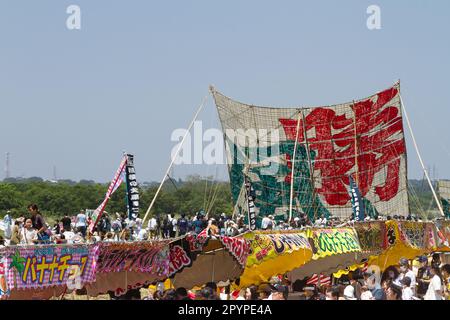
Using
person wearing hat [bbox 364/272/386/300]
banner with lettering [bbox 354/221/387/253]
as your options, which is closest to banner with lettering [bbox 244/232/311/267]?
person wearing hat [bbox 364/272/386/300]

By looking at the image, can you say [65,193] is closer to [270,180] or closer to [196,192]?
[196,192]

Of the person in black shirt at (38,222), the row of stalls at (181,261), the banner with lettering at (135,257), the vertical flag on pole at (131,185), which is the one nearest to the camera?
the row of stalls at (181,261)

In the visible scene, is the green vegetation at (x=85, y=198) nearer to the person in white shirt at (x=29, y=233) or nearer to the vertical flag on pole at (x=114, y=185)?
the vertical flag on pole at (x=114, y=185)

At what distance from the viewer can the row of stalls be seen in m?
12.8

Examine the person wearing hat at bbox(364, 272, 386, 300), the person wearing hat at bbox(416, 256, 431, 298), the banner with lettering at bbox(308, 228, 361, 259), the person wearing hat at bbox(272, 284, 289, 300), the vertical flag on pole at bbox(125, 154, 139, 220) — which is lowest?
the person wearing hat at bbox(416, 256, 431, 298)

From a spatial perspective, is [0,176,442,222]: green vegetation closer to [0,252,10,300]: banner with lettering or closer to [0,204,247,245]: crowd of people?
[0,204,247,245]: crowd of people

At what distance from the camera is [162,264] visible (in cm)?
1471

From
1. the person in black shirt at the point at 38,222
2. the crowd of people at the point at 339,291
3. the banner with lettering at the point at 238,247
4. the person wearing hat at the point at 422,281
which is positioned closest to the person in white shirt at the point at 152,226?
the person wearing hat at the point at 422,281

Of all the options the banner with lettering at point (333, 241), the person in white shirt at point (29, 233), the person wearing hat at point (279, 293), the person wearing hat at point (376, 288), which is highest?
the person in white shirt at point (29, 233)

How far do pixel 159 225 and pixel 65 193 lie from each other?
4385 centimetres

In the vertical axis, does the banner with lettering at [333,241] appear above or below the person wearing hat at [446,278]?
above

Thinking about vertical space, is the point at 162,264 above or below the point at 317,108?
below

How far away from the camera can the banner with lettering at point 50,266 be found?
12586mm
